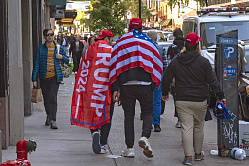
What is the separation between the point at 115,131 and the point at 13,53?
282cm

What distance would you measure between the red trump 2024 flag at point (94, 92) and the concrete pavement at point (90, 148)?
50 centimetres

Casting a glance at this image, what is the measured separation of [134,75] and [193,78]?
0.78 metres

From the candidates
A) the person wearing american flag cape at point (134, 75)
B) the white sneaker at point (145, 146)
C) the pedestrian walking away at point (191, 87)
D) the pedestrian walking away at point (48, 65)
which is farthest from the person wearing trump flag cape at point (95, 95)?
the pedestrian walking away at point (48, 65)

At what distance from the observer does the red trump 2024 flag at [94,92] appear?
8.26m

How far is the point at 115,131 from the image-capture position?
10.5 m

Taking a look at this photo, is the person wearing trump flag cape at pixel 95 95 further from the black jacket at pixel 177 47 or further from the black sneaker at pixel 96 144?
the black jacket at pixel 177 47

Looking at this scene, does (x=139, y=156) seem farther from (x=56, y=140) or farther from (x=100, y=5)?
(x=100, y=5)

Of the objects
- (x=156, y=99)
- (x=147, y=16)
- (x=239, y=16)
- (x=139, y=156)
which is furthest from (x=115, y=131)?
(x=147, y=16)

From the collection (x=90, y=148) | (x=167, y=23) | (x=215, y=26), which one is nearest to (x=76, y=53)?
(x=215, y=26)

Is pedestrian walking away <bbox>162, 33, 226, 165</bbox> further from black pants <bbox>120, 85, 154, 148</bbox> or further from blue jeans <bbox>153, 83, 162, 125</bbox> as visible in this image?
blue jeans <bbox>153, 83, 162, 125</bbox>

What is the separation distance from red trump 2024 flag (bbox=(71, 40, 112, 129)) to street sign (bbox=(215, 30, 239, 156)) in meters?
1.58

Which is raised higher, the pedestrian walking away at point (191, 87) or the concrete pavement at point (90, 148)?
the pedestrian walking away at point (191, 87)

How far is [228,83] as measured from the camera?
26.6ft

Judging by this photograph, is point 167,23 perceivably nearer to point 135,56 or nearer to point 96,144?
point 96,144
